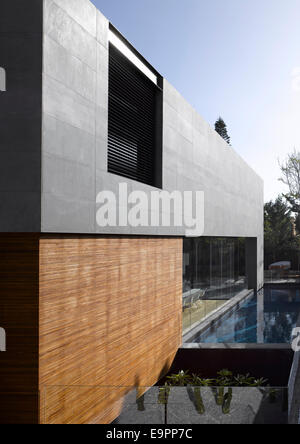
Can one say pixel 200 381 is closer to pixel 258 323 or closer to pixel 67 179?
pixel 258 323

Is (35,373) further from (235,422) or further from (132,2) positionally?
(132,2)

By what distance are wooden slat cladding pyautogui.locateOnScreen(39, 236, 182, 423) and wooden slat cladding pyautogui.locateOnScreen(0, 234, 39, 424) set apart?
0.41ft

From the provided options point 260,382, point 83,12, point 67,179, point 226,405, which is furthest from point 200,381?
point 83,12

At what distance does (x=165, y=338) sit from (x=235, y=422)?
497cm

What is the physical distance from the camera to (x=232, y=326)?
14.8 meters

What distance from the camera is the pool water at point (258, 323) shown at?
41.9 ft

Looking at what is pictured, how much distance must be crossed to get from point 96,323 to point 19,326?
1.72 metres

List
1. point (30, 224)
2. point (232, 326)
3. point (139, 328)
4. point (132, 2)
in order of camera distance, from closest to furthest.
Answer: point (30, 224)
point (139, 328)
point (132, 2)
point (232, 326)

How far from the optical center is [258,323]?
15172 millimetres

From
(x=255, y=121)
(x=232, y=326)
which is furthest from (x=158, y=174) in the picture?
(x=255, y=121)

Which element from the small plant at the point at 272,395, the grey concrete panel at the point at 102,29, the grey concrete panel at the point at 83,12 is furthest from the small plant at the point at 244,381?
the grey concrete panel at the point at 83,12

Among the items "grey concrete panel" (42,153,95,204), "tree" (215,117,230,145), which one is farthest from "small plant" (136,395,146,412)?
"tree" (215,117,230,145)

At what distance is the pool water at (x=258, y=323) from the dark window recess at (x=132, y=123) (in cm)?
559

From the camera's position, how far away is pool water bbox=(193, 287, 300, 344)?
12758 mm
